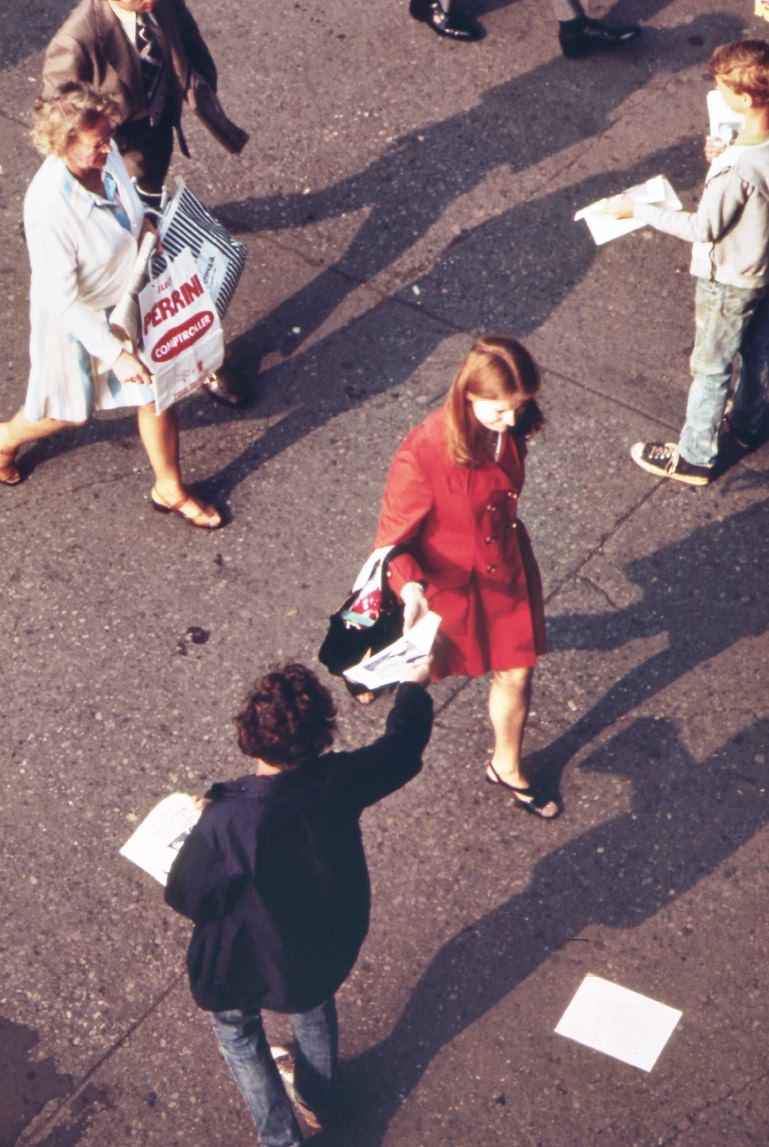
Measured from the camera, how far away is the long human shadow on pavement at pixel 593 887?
461 centimetres

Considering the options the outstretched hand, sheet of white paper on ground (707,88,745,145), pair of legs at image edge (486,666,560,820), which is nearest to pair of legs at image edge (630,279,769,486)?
sheet of white paper on ground (707,88,745,145)

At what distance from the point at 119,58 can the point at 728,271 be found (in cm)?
258

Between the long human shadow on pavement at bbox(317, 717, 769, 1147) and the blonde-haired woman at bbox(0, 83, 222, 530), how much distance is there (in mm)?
2335

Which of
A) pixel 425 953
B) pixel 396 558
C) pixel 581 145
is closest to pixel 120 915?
pixel 425 953

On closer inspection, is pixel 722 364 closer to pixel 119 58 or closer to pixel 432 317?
pixel 432 317

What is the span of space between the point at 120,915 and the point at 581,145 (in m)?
4.85

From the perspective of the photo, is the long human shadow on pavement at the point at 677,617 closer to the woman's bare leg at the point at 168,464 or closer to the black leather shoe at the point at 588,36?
the woman's bare leg at the point at 168,464

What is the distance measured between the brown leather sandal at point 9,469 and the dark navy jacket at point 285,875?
117 inches

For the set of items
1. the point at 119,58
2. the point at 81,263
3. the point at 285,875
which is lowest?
the point at 285,875

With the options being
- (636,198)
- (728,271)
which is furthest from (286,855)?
(636,198)

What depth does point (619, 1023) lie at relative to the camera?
4621 mm

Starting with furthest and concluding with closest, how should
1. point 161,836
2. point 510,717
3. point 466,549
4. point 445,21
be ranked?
point 445,21 → point 161,836 → point 510,717 → point 466,549

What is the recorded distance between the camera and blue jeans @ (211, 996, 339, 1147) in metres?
4.02

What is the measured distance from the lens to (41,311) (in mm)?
5281
